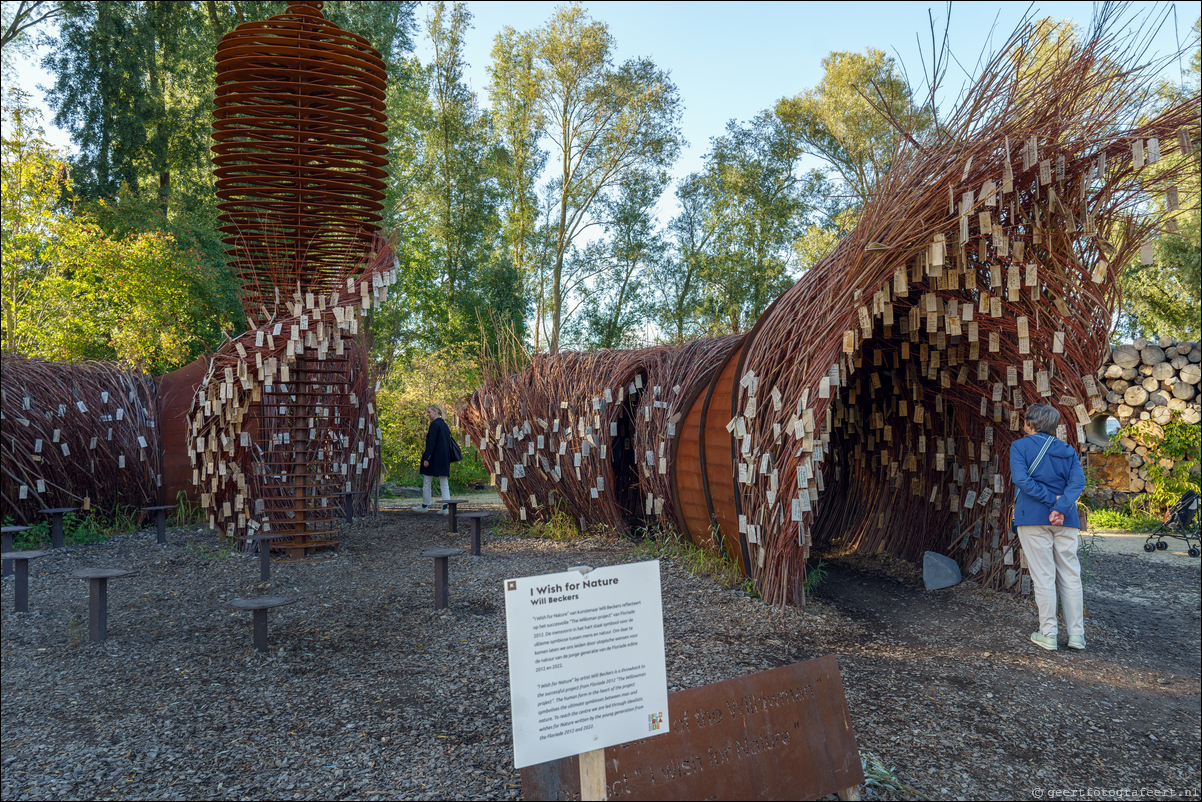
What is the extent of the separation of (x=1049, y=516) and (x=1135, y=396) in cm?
694

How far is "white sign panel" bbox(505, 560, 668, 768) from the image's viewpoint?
5.52 feet

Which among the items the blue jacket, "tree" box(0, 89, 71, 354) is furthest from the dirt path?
"tree" box(0, 89, 71, 354)

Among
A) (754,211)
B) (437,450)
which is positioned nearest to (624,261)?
(754,211)

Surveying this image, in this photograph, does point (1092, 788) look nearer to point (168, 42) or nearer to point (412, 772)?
point (412, 772)

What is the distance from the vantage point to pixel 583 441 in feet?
22.2

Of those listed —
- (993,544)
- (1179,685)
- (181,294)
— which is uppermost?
(181,294)

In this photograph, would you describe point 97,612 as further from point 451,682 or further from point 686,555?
point 686,555

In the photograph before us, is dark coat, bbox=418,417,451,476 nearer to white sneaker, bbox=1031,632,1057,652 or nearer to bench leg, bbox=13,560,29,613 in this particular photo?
bench leg, bbox=13,560,29,613

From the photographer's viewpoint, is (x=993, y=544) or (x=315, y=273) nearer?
(x=993, y=544)

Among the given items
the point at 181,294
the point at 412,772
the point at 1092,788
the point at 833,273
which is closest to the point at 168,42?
the point at 181,294

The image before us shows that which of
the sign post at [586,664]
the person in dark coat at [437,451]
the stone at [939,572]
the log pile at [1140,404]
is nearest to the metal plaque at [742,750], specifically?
the sign post at [586,664]

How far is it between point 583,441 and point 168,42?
12.5m

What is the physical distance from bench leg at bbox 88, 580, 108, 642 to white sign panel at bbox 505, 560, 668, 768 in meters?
3.54

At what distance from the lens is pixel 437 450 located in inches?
369
